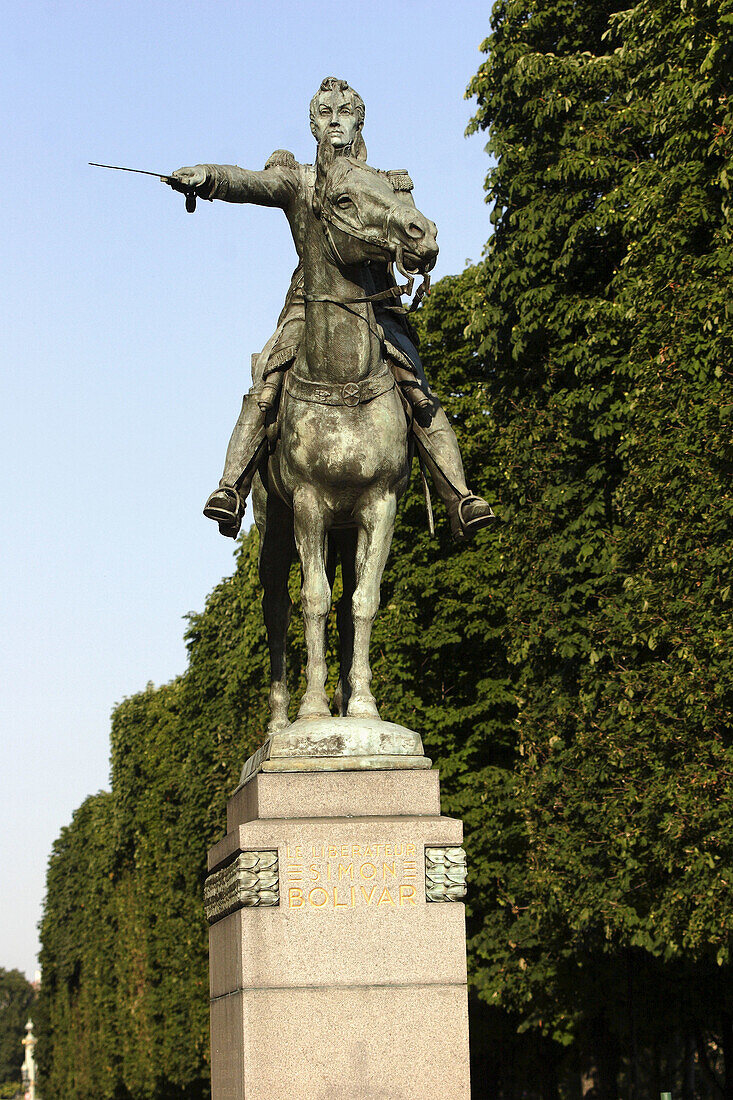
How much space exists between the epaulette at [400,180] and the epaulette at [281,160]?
25.6 inches

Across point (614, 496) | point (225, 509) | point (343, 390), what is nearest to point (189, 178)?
point (343, 390)

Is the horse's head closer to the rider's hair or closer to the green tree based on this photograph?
the rider's hair

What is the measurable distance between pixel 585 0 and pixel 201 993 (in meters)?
32.0

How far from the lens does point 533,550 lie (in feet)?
89.5

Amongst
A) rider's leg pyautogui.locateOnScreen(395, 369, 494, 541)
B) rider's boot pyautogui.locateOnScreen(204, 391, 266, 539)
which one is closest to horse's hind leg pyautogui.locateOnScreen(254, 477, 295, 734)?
rider's boot pyautogui.locateOnScreen(204, 391, 266, 539)

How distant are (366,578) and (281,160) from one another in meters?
2.84

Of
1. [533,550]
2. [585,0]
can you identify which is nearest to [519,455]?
[533,550]

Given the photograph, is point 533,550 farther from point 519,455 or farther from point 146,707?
point 146,707

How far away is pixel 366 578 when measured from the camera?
11.7 metres

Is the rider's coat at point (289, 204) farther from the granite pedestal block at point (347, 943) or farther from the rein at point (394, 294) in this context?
the granite pedestal block at point (347, 943)

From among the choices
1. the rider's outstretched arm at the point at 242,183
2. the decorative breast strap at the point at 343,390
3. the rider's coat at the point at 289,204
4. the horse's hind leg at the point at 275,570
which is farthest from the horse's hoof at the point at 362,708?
the rider's outstretched arm at the point at 242,183

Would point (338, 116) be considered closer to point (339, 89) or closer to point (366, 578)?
point (339, 89)

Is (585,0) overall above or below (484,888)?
above

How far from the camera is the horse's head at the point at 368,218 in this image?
10.7 m
